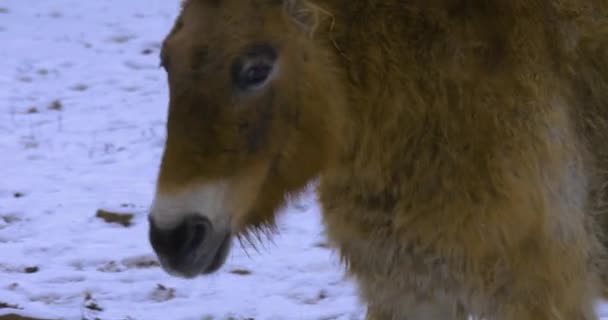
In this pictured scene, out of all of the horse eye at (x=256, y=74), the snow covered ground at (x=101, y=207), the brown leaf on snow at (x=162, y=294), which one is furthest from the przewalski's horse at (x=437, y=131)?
the brown leaf on snow at (x=162, y=294)

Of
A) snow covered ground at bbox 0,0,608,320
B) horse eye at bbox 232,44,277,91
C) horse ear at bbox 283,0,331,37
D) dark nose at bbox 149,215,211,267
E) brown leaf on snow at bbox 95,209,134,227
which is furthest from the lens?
brown leaf on snow at bbox 95,209,134,227

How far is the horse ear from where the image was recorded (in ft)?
10.5

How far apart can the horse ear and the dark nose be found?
2.27 feet

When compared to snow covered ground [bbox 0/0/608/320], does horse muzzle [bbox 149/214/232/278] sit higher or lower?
higher

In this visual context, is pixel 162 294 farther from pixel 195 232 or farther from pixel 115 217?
pixel 195 232

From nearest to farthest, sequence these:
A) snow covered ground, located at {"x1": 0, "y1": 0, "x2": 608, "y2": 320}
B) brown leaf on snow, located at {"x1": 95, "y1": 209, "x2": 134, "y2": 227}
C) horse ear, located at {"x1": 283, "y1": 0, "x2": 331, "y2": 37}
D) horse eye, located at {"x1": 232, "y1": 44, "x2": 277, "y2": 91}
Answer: horse eye, located at {"x1": 232, "y1": 44, "x2": 277, "y2": 91}, horse ear, located at {"x1": 283, "y1": 0, "x2": 331, "y2": 37}, snow covered ground, located at {"x1": 0, "y1": 0, "x2": 608, "y2": 320}, brown leaf on snow, located at {"x1": 95, "y1": 209, "x2": 134, "y2": 227}

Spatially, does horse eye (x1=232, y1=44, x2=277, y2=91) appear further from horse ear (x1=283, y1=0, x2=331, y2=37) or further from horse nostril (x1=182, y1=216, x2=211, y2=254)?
horse nostril (x1=182, y1=216, x2=211, y2=254)

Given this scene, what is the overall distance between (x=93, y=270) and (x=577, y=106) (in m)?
2.73

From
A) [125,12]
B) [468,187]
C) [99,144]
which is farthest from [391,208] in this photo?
[125,12]

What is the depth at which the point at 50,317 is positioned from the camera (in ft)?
15.0

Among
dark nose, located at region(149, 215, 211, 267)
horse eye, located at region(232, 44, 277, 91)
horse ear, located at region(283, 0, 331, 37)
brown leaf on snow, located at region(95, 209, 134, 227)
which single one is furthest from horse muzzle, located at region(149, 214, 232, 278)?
brown leaf on snow, located at region(95, 209, 134, 227)

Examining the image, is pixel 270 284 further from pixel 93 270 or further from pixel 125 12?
pixel 125 12

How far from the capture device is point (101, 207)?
5980mm

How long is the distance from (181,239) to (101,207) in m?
3.16
